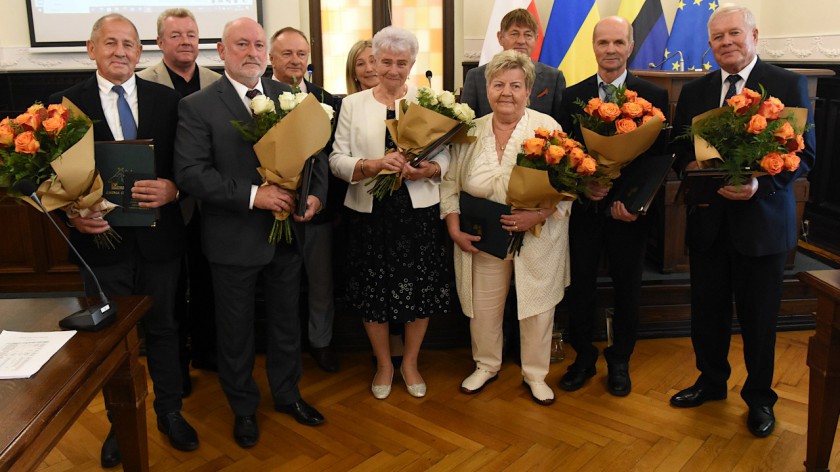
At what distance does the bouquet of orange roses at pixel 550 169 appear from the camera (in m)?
2.70

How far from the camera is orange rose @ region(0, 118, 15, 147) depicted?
2.21 m

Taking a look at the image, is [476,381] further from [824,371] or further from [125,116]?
[125,116]

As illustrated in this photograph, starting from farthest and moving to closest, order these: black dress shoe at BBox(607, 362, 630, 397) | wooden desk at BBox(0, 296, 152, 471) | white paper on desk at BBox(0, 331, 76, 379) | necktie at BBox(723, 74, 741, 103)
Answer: black dress shoe at BBox(607, 362, 630, 397) → necktie at BBox(723, 74, 741, 103) → white paper on desk at BBox(0, 331, 76, 379) → wooden desk at BBox(0, 296, 152, 471)

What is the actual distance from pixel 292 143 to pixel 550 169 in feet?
3.21

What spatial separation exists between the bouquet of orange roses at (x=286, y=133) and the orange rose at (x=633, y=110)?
111cm

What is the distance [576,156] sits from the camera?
270 centimetres

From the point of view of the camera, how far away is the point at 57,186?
7.54 ft

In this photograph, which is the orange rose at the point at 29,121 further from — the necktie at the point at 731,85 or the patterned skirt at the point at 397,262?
the necktie at the point at 731,85

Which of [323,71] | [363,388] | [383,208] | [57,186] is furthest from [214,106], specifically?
[323,71]

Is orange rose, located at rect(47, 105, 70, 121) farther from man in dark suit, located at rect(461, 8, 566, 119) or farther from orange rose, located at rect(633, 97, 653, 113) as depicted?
orange rose, located at rect(633, 97, 653, 113)

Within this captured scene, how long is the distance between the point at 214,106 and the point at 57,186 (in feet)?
1.95

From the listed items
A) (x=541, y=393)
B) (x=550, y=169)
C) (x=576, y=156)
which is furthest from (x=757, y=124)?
(x=541, y=393)

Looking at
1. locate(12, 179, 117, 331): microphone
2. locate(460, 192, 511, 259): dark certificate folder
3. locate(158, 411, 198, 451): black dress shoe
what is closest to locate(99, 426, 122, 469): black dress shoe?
locate(158, 411, 198, 451): black dress shoe

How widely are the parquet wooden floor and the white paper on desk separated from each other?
986mm
